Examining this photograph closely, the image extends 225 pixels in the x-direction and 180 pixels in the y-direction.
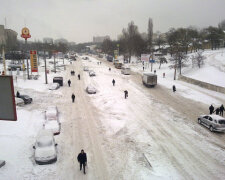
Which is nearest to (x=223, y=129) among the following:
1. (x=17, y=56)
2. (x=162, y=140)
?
(x=162, y=140)

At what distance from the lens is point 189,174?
12695 mm

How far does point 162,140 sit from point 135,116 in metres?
6.25

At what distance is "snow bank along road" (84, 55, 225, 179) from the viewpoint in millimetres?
A: 13163

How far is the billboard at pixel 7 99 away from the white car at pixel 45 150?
278cm

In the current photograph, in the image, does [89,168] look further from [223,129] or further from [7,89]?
[223,129]

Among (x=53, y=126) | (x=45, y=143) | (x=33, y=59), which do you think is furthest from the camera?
(x=33, y=59)

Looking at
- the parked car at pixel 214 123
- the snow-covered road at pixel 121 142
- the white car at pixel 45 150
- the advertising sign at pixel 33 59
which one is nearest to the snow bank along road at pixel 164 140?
the snow-covered road at pixel 121 142

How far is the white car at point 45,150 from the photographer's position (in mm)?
13477

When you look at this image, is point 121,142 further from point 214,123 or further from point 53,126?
point 214,123

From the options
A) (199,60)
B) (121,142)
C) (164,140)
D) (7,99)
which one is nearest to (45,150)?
(7,99)

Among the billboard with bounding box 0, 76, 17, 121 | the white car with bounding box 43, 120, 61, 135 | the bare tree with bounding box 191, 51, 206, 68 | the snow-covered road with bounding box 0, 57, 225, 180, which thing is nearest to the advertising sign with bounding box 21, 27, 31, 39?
the snow-covered road with bounding box 0, 57, 225, 180

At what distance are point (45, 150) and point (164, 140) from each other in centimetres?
916

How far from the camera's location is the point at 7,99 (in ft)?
41.8

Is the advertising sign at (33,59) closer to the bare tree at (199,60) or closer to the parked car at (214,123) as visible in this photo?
the parked car at (214,123)
